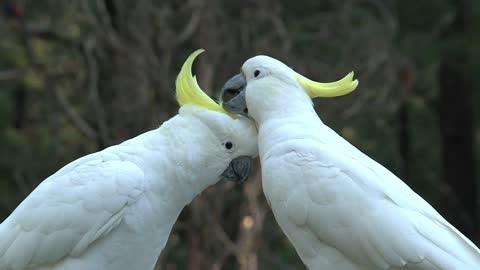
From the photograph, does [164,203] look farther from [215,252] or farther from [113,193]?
[215,252]

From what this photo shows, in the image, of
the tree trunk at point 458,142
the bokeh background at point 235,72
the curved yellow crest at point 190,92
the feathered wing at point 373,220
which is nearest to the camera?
the feathered wing at point 373,220

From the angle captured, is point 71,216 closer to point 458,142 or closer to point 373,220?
point 373,220

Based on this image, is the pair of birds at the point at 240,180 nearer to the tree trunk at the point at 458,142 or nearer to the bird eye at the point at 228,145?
the bird eye at the point at 228,145

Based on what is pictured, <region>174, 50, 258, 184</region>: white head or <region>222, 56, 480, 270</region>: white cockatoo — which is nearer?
<region>222, 56, 480, 270</region>: white cockatoo

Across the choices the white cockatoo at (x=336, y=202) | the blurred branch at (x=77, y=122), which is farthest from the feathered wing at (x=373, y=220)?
the blurred branch at (x=77, y=122)

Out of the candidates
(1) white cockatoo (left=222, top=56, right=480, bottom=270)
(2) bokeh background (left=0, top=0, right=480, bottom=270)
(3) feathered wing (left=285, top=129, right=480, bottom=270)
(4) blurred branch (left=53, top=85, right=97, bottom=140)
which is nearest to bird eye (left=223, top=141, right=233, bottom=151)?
(1) white cockatoo (left=222, top=56, right=480, bottom=270)

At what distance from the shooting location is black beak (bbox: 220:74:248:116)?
12.3ft

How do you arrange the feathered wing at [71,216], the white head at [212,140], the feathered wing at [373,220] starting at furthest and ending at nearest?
the white head at [212,140], the feathered wing at [71,216], the feathered wing at [373,220]

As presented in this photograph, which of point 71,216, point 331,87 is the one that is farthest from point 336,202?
point 71,216

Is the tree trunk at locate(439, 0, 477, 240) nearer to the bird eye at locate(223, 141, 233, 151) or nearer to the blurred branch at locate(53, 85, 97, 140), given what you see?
the blurred branch at locate(53, 85, 97, 140)

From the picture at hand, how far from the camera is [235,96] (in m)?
3.83

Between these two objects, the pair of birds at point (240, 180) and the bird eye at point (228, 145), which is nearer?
the pair of birds at point (240, 180)

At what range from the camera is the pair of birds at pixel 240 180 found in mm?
3346

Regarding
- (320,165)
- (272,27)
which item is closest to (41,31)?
(272,27)
